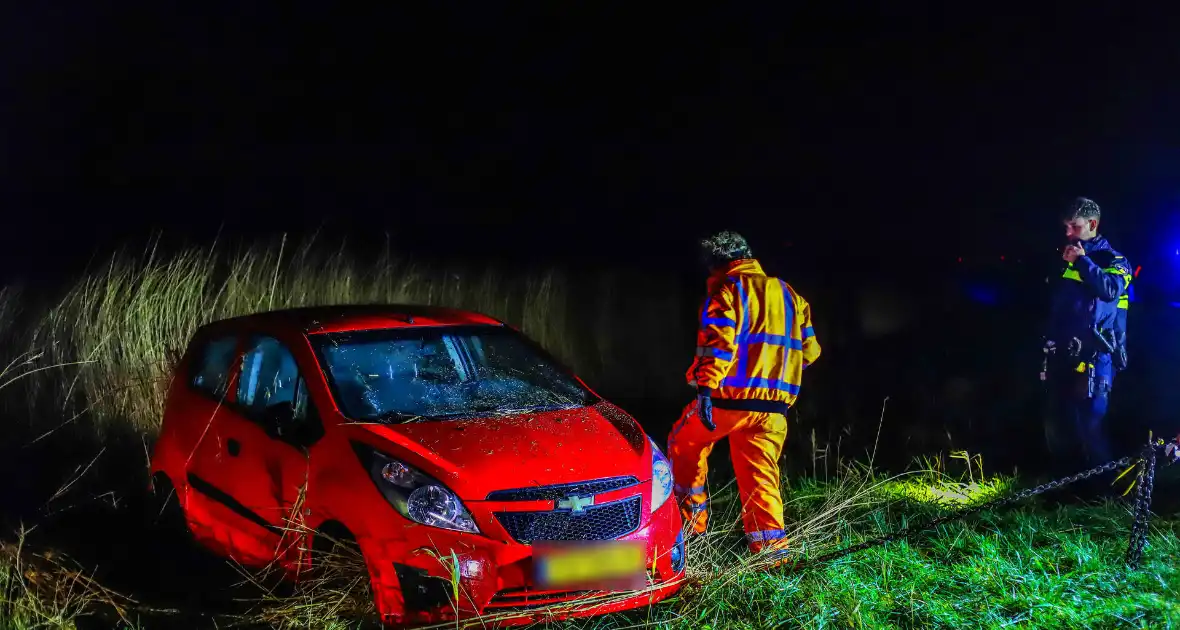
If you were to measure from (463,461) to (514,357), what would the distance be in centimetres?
145

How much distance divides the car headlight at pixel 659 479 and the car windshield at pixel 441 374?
597 millimetres

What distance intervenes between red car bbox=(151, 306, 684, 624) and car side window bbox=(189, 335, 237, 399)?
0.01 meters

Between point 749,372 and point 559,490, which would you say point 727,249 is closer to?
point 749,372

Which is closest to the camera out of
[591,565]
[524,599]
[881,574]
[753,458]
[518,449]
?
[524,599]

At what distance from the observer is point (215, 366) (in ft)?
19.2

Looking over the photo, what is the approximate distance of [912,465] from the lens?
24.7 feet

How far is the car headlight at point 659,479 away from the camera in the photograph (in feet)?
15.8

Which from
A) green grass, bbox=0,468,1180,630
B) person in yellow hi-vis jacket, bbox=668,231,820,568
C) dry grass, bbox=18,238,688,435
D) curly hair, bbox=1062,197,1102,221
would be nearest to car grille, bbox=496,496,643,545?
green grass, bbox=0,468,1180,630

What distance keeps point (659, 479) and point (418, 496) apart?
117 centimetres

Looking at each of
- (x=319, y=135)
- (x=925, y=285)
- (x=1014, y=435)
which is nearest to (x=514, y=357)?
(x=1014, y=435)

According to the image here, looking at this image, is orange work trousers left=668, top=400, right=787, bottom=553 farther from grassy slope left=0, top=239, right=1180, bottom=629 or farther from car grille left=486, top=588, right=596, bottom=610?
car grille left=486, top=588, right=596, bottom=610

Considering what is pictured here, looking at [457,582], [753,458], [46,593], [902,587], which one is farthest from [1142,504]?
[46,593]

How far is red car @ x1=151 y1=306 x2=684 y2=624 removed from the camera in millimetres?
4316

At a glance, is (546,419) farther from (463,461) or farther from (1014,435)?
(1014,435)
